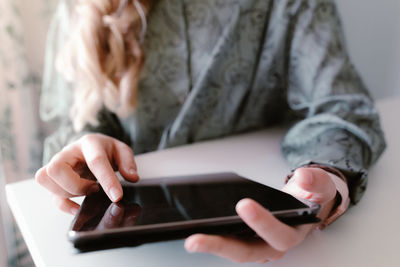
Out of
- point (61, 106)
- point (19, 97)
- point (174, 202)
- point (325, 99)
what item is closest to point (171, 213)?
point (174, 202)

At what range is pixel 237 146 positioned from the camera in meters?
0.56

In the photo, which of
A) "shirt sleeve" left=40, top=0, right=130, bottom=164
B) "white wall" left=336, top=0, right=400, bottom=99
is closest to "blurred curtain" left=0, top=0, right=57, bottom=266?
"shirt sleeve" left=40, top=0, right=130, bottom=164

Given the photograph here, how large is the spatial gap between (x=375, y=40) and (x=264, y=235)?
1.14 m

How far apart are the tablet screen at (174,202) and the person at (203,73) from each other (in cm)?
18

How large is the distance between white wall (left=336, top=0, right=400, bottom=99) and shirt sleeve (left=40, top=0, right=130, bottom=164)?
2.74 ft

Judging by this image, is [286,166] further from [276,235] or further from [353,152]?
[276,235]

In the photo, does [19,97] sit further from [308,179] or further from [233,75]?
[308,179]

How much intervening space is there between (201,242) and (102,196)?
0.13 metres

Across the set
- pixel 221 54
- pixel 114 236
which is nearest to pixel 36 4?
pixel 221 54

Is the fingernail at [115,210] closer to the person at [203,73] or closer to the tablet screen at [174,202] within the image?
the tablet screen at [174,202]

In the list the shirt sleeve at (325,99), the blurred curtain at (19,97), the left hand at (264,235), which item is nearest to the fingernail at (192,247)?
the left hand at (264,235)

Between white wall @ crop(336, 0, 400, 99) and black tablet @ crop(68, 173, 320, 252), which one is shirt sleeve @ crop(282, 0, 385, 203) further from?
white wall @ crop(336, 0, 400, 99)

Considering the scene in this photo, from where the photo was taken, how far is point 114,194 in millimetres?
307

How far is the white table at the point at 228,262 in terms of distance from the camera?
0.98 feet
